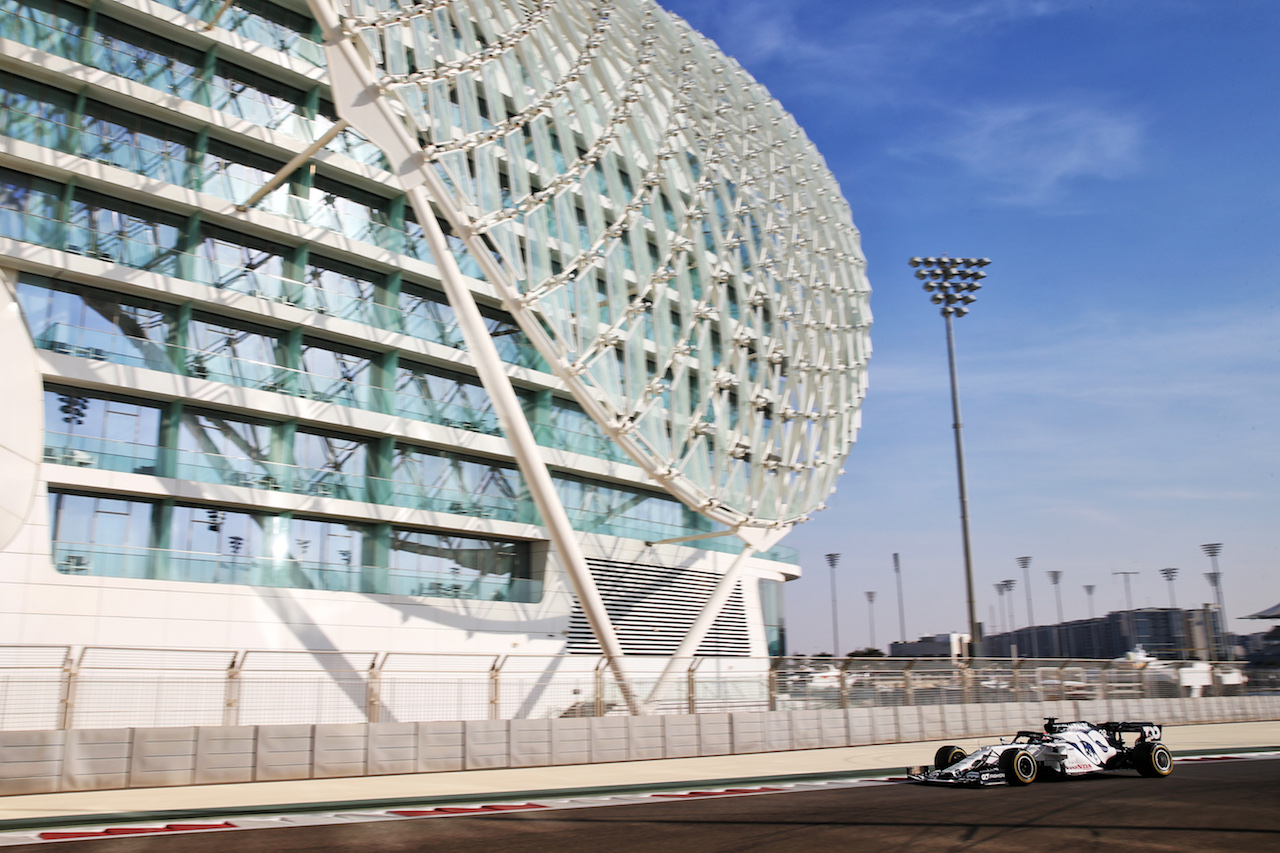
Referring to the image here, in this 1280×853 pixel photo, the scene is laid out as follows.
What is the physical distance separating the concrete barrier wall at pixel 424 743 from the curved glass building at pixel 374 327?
7.25 metres

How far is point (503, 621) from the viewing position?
37.0m

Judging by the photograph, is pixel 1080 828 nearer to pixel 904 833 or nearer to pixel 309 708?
pixel 904 833

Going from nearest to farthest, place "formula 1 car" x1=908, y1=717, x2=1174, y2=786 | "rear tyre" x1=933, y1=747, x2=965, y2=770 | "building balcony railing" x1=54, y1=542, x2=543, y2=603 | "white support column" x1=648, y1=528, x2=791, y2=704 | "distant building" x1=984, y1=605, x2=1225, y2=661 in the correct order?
1. "formula 1 car" x1=908, y1=717, x2=1174, y2=786
2. "rear tyre" x1=933, y1=747, x2=965, y2=770
3. "building balcony railing" x1=54, y1=542, x2=543, y2=603
4. "white support column" x1=648, y1=528, x2=791, y2=704
5. "distant building" x1=984, y1=605, x2=1225, y2=661

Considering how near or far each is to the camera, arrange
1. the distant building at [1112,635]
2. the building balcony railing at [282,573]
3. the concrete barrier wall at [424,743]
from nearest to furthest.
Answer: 1. the concrete barrier wall at [424,743]
2. the building balcony railing at [282,573]
3. the distant building at [1112,635]

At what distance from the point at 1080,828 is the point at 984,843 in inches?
82.8

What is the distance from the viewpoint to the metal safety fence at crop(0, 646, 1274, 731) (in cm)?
1905

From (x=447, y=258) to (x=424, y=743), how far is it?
14.8m

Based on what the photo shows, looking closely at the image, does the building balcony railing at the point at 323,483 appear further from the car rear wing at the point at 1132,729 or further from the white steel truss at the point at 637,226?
the car rear wing at the point at 1132,729

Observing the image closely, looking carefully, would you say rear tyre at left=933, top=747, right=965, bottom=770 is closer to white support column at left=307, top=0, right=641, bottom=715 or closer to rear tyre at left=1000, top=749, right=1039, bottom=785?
rear tyre at left=1000, top=749, right=1039, bottom=785

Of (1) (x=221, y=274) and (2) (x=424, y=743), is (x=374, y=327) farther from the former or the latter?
(2) (x=424, y=743)

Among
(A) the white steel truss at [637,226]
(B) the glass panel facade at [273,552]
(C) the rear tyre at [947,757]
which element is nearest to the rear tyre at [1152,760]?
(C) the rear tyre at [947,757]

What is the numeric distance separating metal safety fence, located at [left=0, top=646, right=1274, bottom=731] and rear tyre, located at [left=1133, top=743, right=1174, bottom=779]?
880 centimetres

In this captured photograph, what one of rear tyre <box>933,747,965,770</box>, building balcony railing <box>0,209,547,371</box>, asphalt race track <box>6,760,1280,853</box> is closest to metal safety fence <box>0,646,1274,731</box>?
asphalt race track <box>6,760,1280,853</box>

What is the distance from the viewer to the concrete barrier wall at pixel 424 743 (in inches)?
642
